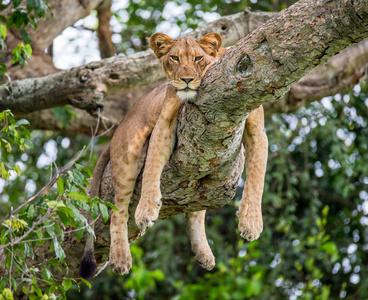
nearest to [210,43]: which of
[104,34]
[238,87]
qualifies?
[238,87]

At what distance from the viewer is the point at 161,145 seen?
2936mm

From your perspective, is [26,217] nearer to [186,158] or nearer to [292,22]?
[186,158]

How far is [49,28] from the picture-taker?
18.2 ft

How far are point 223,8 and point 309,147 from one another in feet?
6.75

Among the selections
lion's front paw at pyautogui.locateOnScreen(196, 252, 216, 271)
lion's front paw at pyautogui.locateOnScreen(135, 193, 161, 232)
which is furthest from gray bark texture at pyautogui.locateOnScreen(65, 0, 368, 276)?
lion's front paw at pyautogui.locateOnScreen(196, 252, 216, 271)

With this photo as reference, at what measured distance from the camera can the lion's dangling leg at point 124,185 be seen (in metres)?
3.24

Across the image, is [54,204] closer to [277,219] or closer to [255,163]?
[255,163]

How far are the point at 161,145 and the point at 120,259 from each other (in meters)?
0.76

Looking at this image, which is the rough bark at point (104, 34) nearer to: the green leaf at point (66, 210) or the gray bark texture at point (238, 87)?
the gray bark texture at point (238, 87)

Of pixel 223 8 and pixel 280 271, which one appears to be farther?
pixel 223 8

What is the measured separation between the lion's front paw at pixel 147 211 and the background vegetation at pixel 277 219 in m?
3.07

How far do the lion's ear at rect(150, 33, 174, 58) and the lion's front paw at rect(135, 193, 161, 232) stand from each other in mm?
795

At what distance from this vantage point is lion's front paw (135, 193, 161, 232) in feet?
9.27

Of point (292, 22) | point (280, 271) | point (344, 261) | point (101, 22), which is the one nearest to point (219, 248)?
point (280, 271)
